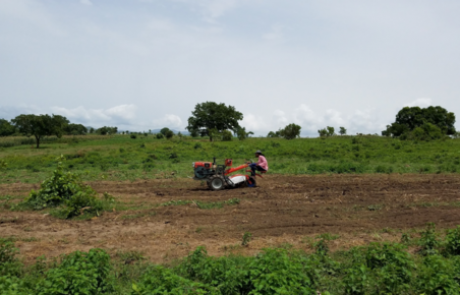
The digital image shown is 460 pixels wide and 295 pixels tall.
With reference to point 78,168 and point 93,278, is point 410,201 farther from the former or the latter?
point 78,168

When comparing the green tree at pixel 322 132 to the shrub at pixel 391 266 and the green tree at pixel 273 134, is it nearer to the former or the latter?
the green tree at pixel 273 134

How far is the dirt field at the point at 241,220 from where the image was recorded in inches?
296

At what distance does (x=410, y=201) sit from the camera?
11.0 m

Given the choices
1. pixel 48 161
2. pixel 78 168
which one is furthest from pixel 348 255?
pixel 48 161

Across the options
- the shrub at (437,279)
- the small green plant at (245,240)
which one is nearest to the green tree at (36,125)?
the small green plant at (245,240)

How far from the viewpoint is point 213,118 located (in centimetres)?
5316

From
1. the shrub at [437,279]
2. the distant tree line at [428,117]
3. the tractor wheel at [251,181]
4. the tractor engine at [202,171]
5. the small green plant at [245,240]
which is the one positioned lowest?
the small green plant at [245,240]

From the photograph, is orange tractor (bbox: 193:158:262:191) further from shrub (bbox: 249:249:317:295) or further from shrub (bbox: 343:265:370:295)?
shrub (bbox: 343:265:370:295)

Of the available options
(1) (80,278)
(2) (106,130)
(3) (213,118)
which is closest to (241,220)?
(1) (80,278)

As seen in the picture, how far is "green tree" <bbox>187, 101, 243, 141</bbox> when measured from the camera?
53.6 meters

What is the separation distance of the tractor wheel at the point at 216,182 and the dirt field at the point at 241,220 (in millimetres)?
569

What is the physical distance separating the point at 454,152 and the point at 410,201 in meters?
14.5

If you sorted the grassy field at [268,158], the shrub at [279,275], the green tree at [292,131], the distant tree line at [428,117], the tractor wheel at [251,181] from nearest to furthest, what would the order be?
the shrub at [279,275], the tractor wheel at [251,181], the grassy field at [268,158], the green tree at [292,131], the distant tree line at [428,117]

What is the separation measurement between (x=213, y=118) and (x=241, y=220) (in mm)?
44530
